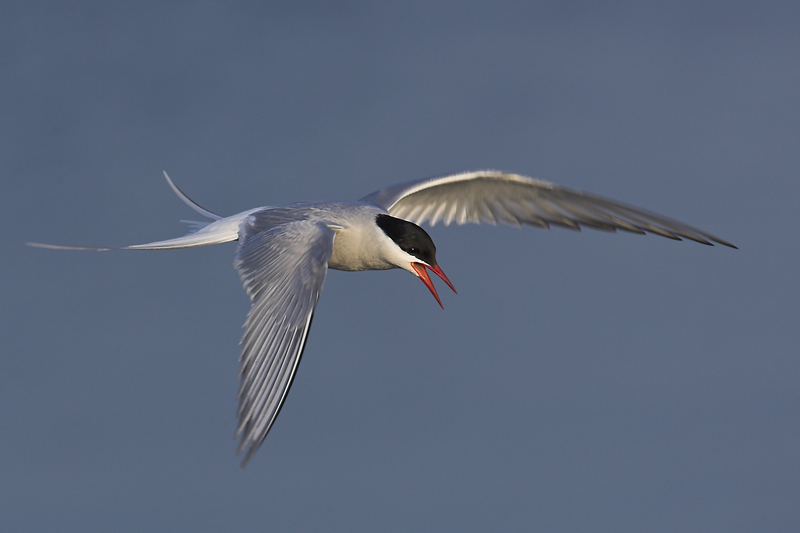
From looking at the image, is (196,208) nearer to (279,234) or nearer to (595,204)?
(279,234)

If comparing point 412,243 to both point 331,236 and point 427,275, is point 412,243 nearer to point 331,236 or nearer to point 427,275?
point 427,275

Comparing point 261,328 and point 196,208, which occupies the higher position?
point 196,208

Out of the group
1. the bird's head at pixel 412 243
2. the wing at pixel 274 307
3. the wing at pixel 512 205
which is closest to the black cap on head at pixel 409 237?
the bird's head at pixel 412 243

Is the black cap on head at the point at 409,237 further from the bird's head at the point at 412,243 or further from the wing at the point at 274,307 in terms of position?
the wing at the point at 274,307

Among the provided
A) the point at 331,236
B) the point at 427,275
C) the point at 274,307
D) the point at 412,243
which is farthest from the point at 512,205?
the point at 274,307

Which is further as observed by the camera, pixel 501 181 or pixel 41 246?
pixel 501 181

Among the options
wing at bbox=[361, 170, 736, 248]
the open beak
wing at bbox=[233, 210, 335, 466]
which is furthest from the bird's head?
wing at bbox=[361, 170, 736, 248]

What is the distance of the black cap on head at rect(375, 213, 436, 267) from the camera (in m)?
7.34

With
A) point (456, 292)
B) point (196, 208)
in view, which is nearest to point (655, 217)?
point (456, 292)

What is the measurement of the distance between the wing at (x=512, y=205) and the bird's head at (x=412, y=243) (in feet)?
3.44

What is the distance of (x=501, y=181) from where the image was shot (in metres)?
8.70

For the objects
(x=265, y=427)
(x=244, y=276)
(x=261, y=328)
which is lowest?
(x=265, y=427)

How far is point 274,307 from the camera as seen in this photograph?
19.6ft

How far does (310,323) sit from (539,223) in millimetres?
3783
